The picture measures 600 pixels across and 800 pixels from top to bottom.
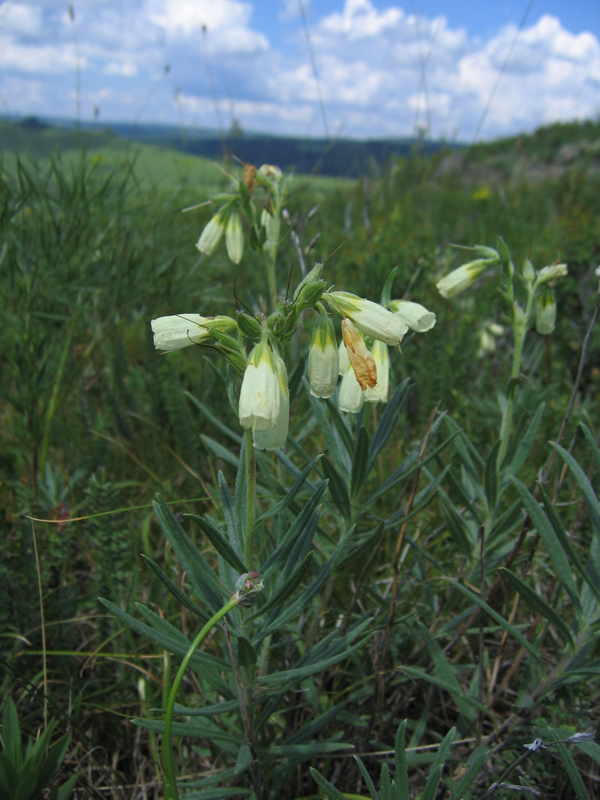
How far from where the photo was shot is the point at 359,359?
3.23 ft

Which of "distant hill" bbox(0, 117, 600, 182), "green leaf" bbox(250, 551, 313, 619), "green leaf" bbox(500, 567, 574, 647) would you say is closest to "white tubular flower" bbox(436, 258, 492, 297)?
"green leaf" bbox(500, 567, 574, 647)

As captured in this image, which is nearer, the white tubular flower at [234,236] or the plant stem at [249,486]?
the plant stem at [249,486]

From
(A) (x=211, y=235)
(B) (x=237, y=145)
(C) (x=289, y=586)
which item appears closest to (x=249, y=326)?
(C) (x=289, y=586)

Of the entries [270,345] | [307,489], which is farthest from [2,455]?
[270,345]

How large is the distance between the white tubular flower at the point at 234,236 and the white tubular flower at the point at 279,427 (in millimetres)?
1102

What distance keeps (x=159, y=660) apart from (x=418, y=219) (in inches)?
206

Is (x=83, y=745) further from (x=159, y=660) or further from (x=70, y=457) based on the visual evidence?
(x=70, y=457)

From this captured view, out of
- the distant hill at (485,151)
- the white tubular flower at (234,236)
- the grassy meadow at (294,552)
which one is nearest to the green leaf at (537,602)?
the grassy meadow at (294,552)

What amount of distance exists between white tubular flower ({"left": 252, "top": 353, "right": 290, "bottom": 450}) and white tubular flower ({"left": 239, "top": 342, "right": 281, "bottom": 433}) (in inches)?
0.4

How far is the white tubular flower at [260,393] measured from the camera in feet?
2.98

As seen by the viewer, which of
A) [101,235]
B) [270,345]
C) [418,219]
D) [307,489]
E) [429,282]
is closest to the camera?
[270,345]

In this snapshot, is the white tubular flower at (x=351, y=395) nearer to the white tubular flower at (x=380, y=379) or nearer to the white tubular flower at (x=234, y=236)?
the white tubular flower at (x=380, y=379)

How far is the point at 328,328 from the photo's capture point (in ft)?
3.36

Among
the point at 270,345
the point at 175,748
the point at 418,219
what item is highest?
the point at 418,219
